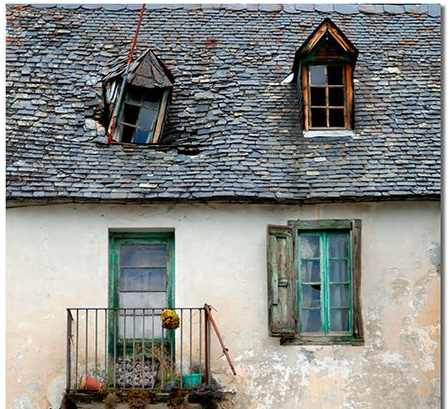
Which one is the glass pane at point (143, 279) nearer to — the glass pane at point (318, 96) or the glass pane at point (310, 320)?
the glass pane at point (310, 320)

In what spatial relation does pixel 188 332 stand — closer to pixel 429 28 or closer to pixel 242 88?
pixel 242 88

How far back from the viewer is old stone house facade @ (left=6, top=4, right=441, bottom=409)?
14836 mm

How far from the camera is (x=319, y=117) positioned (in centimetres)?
1638

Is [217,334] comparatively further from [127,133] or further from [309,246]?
[127,133]

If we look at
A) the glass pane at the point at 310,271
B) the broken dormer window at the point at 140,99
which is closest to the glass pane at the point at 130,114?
the broken dormer window at the point at 140,99

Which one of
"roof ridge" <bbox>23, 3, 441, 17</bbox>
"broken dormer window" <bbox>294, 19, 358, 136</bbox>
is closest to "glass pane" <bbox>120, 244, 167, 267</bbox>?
"broken dormer window" <bbox>294, 19, 358, 136</bbox>

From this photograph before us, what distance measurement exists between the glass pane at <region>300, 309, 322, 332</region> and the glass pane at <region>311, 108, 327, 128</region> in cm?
273

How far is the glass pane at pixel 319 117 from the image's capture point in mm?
16344

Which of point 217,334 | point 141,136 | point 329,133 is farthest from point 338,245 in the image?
point 141,136

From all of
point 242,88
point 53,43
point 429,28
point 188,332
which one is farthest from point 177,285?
point 429,28

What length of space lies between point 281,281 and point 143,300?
1.81m

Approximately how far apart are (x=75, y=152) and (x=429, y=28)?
6237 millimetres

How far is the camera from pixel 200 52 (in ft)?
58.5

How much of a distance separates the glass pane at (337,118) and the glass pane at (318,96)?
198 millimetres
